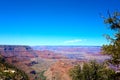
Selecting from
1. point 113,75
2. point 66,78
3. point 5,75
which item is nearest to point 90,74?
point 5,75

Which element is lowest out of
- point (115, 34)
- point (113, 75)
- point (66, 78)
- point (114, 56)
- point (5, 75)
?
point (66, 78)

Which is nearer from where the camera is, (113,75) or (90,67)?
(113,75)

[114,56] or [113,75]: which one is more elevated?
[114,56]

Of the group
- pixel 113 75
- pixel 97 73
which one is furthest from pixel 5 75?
pixel 113 75

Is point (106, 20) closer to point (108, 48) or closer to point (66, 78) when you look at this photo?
point (108, 48)

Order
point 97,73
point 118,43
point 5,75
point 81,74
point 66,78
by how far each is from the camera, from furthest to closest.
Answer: point 66,78 → point 5,75 → point 81,74 → point 97,73 → point 118,43

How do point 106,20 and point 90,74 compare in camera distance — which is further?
point 90,74

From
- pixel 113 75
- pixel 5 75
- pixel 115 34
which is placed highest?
pixel 115 34

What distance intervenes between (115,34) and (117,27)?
55cm

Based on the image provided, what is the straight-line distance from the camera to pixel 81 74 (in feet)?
186

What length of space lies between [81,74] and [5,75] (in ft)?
73.0

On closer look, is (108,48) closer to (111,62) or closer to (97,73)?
(111,62)

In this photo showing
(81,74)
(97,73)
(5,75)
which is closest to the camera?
(97,73)

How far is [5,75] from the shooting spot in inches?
2603
